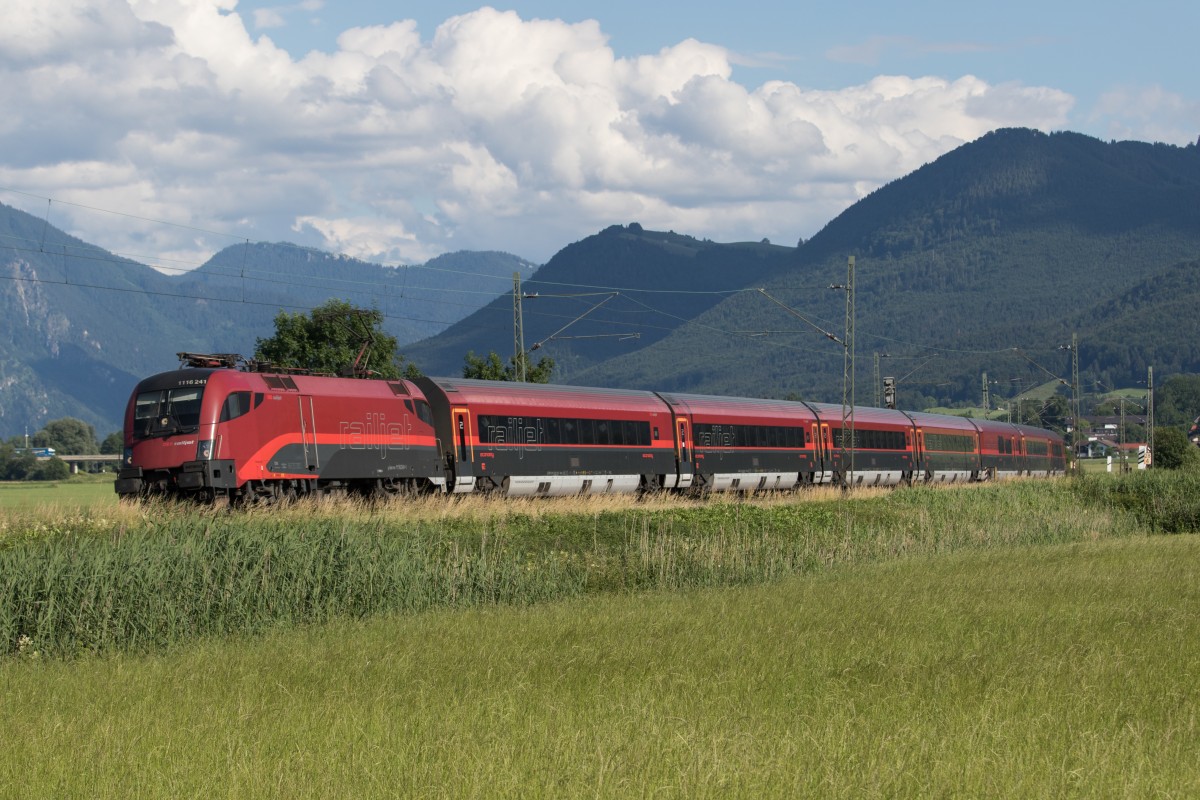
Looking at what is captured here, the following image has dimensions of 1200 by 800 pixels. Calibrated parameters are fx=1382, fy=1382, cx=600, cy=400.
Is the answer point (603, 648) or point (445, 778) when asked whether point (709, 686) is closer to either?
point (603, 648)

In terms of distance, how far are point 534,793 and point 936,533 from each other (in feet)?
95.1

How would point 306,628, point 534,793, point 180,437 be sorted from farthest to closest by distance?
point 180,437 < point 306,628 < point 534,793

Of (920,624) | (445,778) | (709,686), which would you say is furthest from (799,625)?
(445,778)

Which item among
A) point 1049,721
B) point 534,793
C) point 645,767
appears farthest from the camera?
point 1049,721

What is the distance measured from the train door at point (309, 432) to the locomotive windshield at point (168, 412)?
285cm

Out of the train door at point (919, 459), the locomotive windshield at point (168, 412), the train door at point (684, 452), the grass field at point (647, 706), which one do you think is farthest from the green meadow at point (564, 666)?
the train door at point (919, 459)

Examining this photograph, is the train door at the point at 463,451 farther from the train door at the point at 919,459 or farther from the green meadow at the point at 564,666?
the train door at the point at 919,459

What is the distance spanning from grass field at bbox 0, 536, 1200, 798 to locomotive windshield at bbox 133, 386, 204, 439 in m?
14.2

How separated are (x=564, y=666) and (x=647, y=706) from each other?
2679mm

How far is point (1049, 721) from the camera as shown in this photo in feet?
39.8

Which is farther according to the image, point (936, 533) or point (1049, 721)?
point (936, 533)

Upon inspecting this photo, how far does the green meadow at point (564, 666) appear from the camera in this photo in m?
10.4

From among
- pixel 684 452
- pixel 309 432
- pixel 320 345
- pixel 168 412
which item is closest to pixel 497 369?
pixel 320 345

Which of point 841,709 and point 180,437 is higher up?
point 180,437
